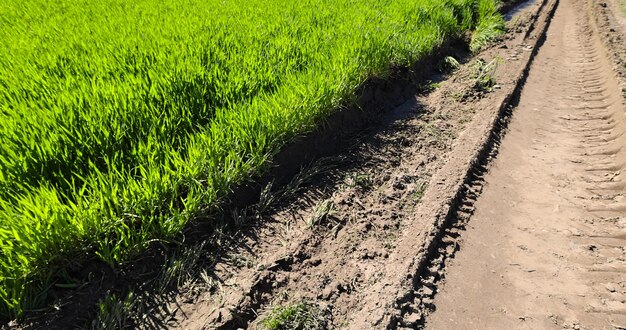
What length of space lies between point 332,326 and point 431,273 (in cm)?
60

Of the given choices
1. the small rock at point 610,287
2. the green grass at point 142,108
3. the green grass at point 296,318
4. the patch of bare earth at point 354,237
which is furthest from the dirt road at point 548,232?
the green grass at point 142,108

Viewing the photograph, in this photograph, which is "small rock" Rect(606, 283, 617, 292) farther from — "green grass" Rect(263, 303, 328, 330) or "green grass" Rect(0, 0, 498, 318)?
"green grass" Rect(0, 0, 498, 318)

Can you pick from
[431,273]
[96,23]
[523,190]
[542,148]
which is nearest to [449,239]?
[431,273]

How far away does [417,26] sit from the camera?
4465mm

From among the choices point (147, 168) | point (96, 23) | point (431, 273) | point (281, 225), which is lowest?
point (431, 273)

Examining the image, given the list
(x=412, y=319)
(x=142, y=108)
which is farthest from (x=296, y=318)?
(x=142, y=108)

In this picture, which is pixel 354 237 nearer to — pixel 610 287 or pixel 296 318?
pixel 296 318

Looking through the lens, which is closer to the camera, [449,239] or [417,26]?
[449,239]

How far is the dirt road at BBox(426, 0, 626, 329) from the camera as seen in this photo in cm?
175

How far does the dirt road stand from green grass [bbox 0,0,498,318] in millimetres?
1235

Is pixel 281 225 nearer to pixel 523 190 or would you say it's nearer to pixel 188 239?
pixel 188 239

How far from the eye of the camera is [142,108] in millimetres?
2236

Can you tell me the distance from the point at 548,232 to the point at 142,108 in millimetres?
2460

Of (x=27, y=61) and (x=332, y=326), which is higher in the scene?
(x=27, y=61)
